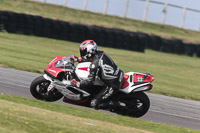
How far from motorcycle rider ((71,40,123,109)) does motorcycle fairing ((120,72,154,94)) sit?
15 centimetres

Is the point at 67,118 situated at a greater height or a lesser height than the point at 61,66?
lesser

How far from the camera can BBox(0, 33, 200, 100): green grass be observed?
14594 millimetres

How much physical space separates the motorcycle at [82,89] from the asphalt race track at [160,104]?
0.85 m

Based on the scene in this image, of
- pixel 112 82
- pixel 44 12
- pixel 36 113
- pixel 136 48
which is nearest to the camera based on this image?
pixel 36 113

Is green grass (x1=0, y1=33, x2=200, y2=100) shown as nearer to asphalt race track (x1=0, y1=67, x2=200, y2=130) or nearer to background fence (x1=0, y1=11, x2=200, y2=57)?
background fence (x1=0, y1=11, x2=200, y2=57)

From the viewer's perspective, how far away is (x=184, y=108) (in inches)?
456

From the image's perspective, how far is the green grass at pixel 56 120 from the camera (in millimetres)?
5977

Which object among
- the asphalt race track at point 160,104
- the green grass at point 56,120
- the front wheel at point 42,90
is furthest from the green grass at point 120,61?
the green grass at point 56,120

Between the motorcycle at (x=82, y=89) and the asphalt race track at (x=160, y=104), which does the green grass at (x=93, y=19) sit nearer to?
A: the asphalt race track at (x=160, y=104)

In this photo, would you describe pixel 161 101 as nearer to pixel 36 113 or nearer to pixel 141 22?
pixel 36 113

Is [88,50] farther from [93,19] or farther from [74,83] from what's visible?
[93,19]

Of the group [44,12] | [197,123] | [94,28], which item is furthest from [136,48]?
[197,123]

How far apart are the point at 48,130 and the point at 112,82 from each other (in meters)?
2.79

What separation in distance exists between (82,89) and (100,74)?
50cm
